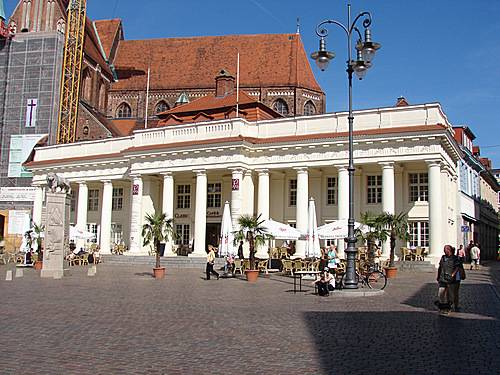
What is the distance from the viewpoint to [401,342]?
8.94m

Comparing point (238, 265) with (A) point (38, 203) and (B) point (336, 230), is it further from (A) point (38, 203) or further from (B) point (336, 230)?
(A) point (38, 203)

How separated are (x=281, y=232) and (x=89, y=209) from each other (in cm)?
2407

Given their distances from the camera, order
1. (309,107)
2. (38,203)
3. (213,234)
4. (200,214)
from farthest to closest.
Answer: (309,107)
(38,203)
(213,234)
(200,214)

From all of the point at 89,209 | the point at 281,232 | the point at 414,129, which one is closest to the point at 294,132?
the point at 414,129

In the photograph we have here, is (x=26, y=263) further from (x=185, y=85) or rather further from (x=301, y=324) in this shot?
(x=185, y=85)

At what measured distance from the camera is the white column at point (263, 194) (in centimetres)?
3541

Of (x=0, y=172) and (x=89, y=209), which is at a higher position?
(x=0, y=172)

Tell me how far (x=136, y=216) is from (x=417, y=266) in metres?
18.9

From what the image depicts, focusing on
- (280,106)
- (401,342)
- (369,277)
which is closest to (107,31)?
(280,106)

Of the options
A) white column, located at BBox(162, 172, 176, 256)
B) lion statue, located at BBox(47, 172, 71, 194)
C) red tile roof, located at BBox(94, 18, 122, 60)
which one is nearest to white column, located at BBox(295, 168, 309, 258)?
white column, located at BBox(162, 172, 176, 256)

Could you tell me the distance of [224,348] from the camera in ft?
27.7

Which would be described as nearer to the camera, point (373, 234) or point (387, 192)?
point (373, 234)

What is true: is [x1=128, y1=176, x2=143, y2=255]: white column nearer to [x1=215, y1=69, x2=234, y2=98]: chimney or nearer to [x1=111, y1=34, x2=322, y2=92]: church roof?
[x1=215, y1=69, x2=234, y2=98]: chimney

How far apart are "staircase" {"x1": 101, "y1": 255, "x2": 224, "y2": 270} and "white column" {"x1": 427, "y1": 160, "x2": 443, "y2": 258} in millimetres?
11351
